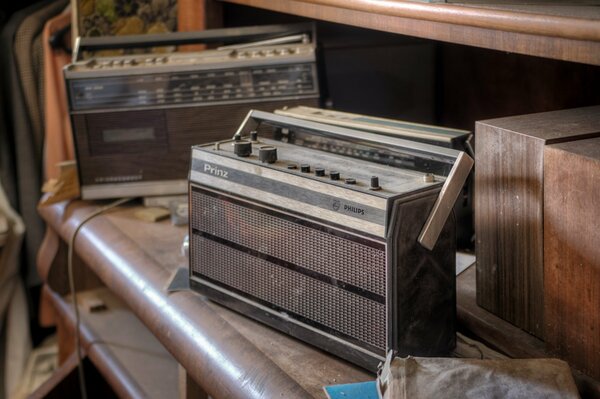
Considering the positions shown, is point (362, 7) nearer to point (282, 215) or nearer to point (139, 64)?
point (282, 215)

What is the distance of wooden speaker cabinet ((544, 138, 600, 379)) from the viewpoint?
82 centimetres

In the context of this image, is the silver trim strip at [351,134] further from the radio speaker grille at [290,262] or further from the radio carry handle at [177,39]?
the radio carry handle at [177,39]

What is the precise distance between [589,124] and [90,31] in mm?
1184

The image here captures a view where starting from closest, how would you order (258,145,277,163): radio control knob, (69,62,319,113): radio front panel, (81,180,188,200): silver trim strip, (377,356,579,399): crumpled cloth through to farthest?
1. (377,356,579,399): crumpled cloth
2. (258,145,277,163): radio control knob
3. (69,62,319,113): radio front panel
4. (81,180,188,200): silver trim strip

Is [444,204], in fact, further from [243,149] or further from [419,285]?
[243,149]

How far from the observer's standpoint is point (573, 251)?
849 millimetres

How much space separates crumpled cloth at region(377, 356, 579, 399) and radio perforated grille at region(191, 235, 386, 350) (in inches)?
4.5

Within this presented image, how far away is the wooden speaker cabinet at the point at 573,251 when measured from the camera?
815 mm

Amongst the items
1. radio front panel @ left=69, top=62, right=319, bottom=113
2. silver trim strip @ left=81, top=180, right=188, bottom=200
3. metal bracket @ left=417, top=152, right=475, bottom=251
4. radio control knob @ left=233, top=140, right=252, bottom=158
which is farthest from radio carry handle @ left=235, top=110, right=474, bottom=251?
silver trim strip @ left=81, top=180, right=188, bottom=200

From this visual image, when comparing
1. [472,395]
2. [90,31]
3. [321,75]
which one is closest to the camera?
[472,395]

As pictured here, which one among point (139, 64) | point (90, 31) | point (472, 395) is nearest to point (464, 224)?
point (472, 395)

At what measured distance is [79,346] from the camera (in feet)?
5.54

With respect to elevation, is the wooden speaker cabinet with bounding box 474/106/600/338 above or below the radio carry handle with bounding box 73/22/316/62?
below

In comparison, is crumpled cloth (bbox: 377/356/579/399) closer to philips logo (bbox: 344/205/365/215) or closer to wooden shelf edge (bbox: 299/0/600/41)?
philips logo (bbox: 344/205/365/215)
